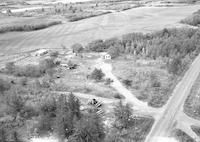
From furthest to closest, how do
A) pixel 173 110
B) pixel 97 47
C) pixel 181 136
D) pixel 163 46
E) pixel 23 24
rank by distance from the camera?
pixel 23 24
pixel 97 47
pixel 163 46
pixel 173 110
pixel 181 136

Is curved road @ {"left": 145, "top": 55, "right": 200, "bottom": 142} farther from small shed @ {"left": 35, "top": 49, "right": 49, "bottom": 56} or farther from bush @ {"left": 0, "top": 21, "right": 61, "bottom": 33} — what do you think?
bush @ {"left": 0, "top": 21, "right": 61, "bottom": 33}

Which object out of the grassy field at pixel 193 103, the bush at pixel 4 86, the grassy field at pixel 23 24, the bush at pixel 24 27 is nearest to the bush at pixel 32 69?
the bush at pixel 4 86

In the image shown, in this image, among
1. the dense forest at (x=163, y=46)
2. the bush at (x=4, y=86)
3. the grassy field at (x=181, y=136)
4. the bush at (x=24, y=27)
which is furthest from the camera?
the bush at (x=24, y=27)

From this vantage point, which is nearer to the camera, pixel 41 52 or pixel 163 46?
pixel 163 46

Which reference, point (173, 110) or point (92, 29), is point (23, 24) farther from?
point (173, 110)

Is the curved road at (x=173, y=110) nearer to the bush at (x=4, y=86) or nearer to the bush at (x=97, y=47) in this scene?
the bush at (x=97, y=47)

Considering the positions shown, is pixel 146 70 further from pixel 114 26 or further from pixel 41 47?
pixel 114 26

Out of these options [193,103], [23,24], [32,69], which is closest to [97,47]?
[32,69]

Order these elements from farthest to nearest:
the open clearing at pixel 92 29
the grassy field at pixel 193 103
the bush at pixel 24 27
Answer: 1. the bush at pixel 24 27
2. the open clearing at pixel 92 29
3. the grassy field at pixel 193 103
